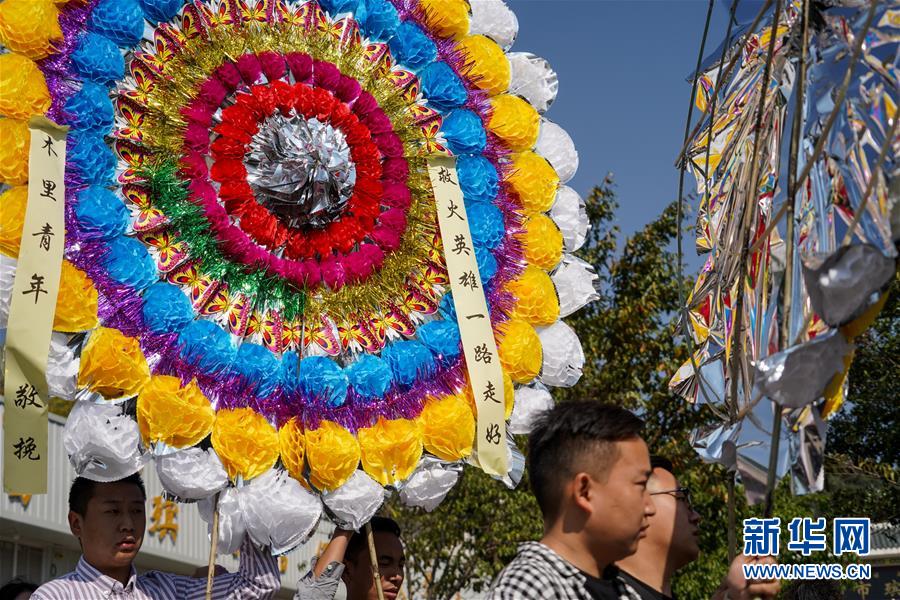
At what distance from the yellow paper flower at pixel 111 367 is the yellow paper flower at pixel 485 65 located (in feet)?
5.24

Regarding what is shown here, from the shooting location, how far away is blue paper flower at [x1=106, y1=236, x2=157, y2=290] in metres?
3.39

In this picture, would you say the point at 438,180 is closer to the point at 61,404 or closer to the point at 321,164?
the point at 321,164

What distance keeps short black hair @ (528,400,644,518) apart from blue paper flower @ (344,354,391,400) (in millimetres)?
1005

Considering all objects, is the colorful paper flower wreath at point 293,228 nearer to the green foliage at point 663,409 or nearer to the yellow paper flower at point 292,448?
the yellow paper flower at point 292,448

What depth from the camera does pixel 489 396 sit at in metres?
3.83

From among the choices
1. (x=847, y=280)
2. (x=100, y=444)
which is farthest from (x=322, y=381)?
(x=847, y=280)

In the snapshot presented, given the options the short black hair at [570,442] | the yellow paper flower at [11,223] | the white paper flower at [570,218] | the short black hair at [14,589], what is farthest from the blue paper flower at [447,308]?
the short black hair at [14,589]

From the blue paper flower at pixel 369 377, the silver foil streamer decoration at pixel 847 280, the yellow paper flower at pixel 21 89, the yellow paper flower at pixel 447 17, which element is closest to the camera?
the silver foil streamer decoration at pixel 847 280

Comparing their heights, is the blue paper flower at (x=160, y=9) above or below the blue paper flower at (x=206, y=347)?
above

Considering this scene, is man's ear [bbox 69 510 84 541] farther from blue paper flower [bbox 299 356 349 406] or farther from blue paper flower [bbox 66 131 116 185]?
blue paper flower [bbox 66 131 116 185]

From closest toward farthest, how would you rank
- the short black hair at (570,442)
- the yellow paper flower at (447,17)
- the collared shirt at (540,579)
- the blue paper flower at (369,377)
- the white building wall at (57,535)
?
the collared shirt at (540,579) < the short black hair at (570,442) < the blue paper flower at (369,377) < the yellow paper flower at (447,17) < the white building wall at (57,535)

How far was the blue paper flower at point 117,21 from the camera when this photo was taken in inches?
137

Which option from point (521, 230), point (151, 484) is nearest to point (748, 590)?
point (521, 230)

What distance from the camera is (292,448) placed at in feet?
11.4
